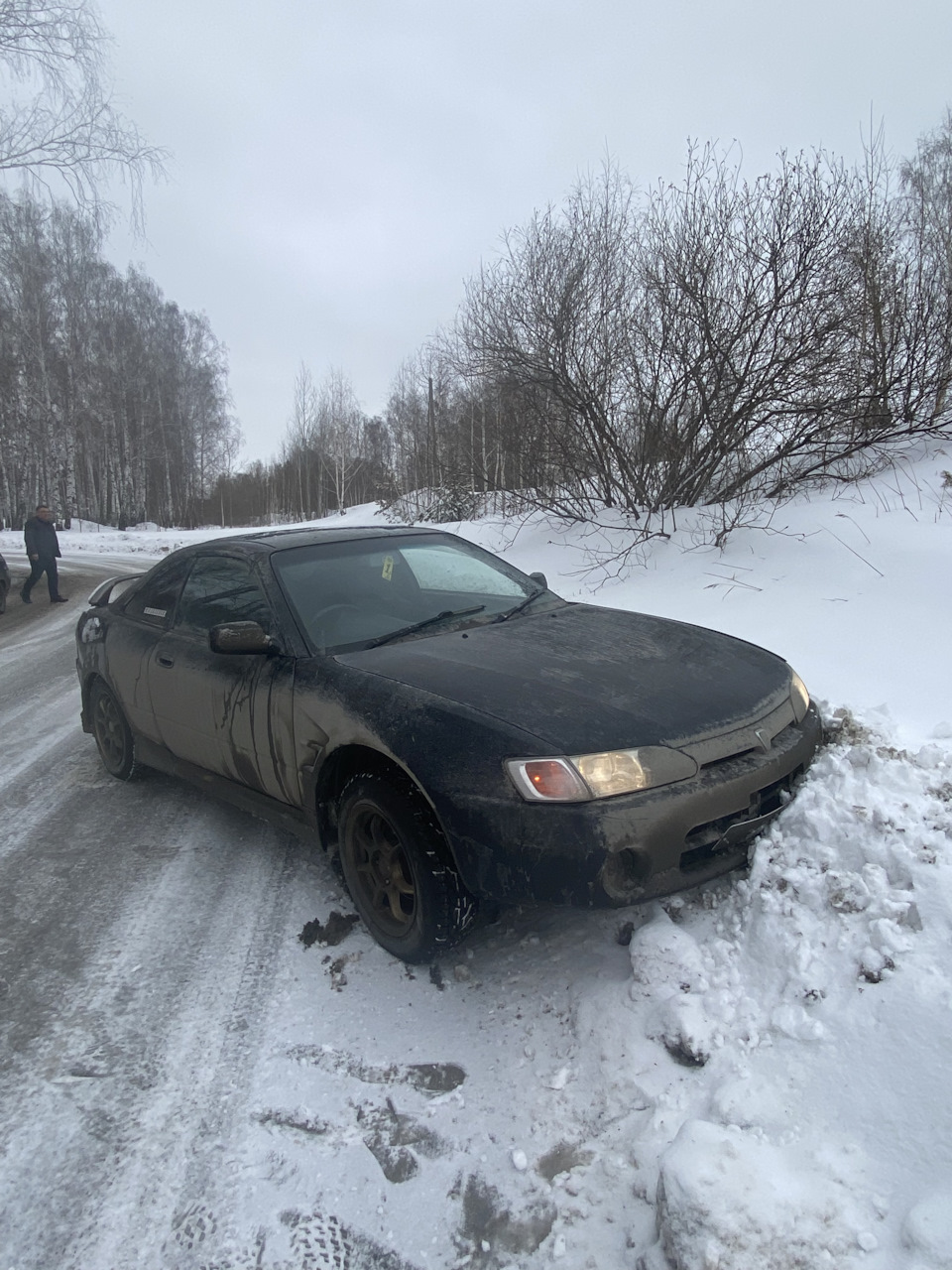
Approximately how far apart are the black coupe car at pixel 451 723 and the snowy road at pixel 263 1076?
0.34m

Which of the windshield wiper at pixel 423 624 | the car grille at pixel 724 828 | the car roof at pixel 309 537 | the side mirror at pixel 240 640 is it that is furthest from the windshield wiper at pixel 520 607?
the car grille at pixel 724 828

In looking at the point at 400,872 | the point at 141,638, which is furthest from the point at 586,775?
the point at 141,638

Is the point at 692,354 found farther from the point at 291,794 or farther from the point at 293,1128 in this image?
the point at 293,1128

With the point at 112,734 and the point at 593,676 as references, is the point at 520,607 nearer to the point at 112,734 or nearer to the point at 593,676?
the point at 593,676

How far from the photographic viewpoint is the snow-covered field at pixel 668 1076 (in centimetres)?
169

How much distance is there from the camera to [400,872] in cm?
272

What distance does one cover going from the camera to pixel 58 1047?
2.40m

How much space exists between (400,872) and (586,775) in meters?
0.85

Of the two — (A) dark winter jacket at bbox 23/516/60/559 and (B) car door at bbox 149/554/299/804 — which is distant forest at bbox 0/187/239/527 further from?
(B) car door at bbox 149/554/299/804

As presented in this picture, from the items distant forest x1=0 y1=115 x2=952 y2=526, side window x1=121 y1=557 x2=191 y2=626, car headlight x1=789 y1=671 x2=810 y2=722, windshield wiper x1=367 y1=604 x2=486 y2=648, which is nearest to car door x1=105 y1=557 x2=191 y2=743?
side window x1=121 y1=557 x2=191 y2=626

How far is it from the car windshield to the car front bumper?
1113 mm

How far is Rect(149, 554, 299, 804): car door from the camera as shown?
312 centimetres

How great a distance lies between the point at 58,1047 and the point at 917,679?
184 inches

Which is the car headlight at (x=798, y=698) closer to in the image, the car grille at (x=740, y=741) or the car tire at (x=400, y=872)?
the car grille at (x=740, y=741)
